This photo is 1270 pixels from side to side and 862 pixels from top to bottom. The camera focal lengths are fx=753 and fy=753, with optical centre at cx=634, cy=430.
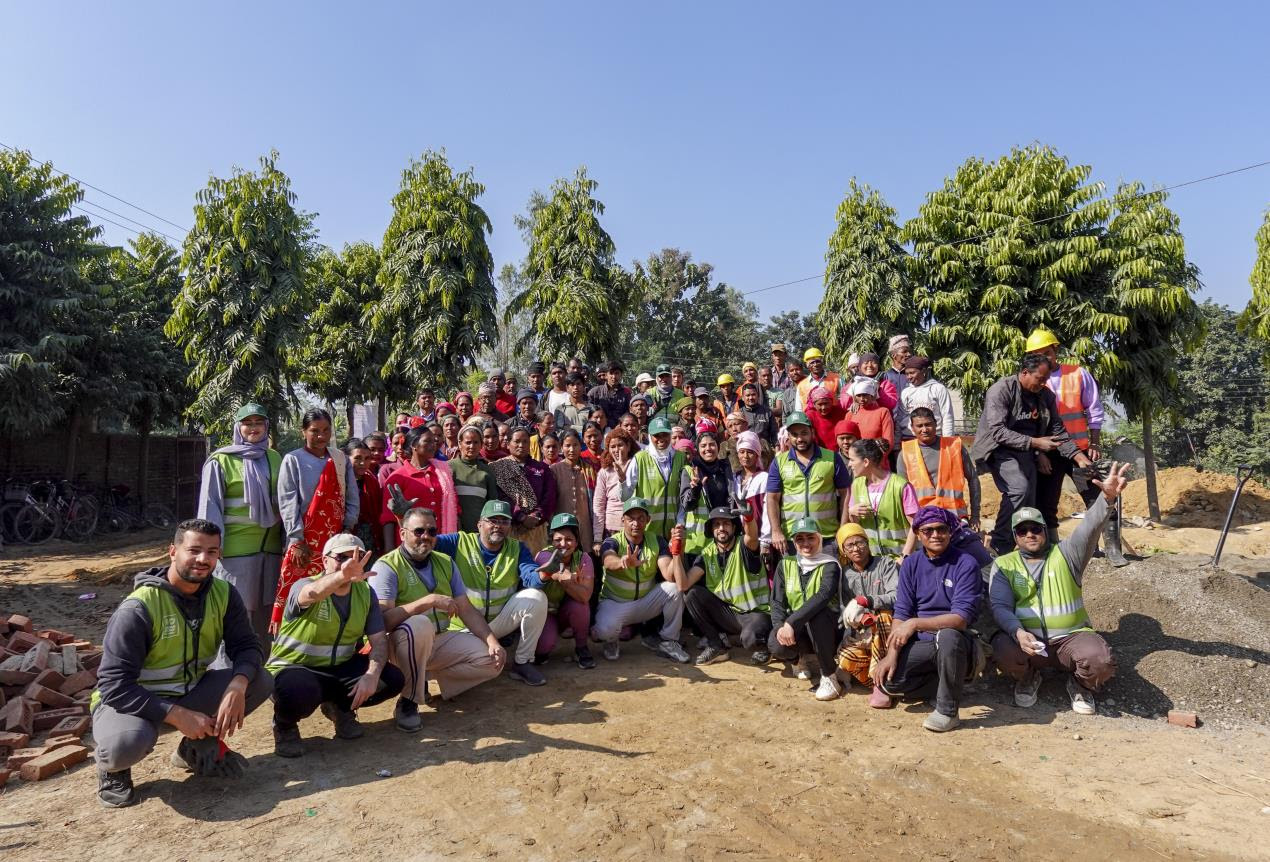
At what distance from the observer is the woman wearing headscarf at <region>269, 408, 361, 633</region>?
Result: 192 inches

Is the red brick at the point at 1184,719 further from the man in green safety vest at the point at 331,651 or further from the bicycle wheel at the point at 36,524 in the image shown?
the bicycle wheel at the point at 36,524

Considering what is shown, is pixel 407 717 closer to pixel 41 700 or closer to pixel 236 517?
pixel 236 517

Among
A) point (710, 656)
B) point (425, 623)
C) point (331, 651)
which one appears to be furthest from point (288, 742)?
point (710, 656)

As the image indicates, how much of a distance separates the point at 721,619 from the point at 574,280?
927 cm

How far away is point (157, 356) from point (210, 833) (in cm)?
1627

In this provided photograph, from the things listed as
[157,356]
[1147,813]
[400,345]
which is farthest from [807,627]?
[157,356]

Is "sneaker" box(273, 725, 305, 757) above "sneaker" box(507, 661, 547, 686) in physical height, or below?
below

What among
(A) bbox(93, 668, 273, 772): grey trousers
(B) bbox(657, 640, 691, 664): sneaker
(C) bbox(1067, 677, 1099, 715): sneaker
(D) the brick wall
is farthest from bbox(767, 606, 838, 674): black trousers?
(D) the brick wall

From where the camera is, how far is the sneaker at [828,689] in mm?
5266

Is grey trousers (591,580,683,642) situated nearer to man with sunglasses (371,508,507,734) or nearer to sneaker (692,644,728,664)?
sneaker (692,644,728,664)

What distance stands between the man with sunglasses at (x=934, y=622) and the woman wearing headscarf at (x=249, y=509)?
418 centimetres

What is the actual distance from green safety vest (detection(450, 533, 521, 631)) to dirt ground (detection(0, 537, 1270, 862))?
2.07 ft

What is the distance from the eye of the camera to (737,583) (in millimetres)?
6164

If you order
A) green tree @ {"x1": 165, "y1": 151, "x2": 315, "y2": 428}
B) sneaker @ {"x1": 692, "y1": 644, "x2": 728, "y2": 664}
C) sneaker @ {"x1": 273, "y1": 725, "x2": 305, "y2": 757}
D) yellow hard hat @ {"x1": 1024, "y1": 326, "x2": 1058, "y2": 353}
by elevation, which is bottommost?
sneaker @ {"x1": 273, "y1": 725, "x2": 305, "y2": 757}
